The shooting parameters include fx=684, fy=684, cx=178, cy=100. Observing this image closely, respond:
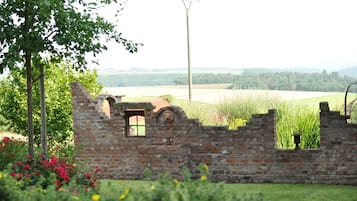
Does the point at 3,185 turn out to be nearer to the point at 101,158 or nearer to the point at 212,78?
the point at 101,158

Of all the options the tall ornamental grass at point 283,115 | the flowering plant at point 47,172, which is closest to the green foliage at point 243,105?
the tall ornamental grass at point 283,115

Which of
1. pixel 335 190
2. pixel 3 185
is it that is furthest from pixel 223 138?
pixel 3 185

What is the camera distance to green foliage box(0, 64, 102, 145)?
14.4 metres

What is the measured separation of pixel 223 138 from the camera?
450 inches

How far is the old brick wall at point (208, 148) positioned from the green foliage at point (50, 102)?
2286 millimetres

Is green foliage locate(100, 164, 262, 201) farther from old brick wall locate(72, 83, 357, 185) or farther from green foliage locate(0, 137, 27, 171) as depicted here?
old brick wall locate(72, 83, 357, 185)

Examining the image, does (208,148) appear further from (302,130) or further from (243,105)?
(243,105)

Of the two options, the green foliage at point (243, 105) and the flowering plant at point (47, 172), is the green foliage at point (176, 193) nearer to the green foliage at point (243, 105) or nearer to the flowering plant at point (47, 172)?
the flowering plant at point (47, 172)

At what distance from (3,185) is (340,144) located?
635 centimetres

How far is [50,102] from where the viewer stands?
14.3 m

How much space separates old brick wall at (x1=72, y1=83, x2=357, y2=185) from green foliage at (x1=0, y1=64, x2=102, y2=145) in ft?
7.50

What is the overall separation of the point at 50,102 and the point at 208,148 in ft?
14.0

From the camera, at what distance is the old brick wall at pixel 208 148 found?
11.0 metres

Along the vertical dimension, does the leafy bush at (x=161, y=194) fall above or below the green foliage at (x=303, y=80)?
below
